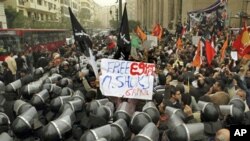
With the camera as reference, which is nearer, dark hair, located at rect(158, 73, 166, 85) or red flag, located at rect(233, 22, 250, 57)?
dark hair, located at rect(158, 73, 166, 85)

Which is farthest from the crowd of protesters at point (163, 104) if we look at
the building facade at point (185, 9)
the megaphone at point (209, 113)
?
the building facade at point (185, 9)

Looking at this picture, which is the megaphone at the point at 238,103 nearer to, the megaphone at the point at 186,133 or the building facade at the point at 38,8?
the megaphone at the point at 186,133

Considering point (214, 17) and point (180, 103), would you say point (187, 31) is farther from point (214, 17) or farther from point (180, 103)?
point (180, 103)

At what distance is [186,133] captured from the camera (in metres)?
4.52

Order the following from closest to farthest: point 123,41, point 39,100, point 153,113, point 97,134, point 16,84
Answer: point 97,134 < point 153,113 < point 39,100 < point 16,84 < point 123,41

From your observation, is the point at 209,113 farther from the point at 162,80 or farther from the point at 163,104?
the point at 162,80

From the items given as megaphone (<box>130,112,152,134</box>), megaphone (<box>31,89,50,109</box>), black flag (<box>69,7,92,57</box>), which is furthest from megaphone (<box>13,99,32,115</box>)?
black flag (<box>69,7,92,57</box>)

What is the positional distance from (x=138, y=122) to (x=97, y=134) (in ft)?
2.16

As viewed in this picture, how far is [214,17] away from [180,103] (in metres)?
11.2

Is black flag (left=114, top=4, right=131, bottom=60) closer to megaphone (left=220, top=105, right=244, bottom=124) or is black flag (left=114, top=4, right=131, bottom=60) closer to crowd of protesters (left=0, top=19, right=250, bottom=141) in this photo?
crowd of protesters (left=0, top=19, right=250, bottom=141)

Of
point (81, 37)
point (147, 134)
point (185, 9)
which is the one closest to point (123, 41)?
point (81, 37)

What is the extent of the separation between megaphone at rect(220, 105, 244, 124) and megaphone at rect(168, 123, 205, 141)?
0.88 m

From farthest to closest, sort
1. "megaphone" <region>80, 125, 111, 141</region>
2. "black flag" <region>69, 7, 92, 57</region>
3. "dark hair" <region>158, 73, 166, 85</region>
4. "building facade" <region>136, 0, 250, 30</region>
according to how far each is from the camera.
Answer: "building facade" <region>136, 0, 250, 30</region>
"dark hair" <region>158, 73, 166, 85</region>
"black flag" <region>69, 7, 92, 57</region>
"megaphone" <region>80, 125, 111, 141</region>

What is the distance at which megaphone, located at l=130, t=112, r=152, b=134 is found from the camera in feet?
16.6
